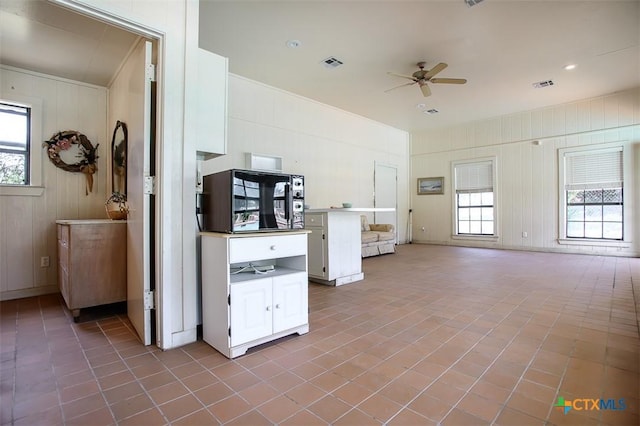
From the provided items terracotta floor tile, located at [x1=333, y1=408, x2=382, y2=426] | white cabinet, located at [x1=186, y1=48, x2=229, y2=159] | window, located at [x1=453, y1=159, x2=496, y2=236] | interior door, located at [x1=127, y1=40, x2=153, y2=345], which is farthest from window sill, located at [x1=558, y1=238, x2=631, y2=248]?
interior door, located at [x1=127, y1=40, x2=153, y2=345]

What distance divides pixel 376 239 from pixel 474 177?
13.3 ft

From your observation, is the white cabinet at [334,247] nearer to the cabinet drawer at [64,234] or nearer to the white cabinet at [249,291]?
the white cabinet at [249,291]

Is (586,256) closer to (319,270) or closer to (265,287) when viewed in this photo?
(319,270)

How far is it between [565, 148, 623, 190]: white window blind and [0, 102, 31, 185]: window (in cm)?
1004

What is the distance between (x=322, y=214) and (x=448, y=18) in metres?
2.94

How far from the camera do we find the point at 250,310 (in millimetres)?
2143

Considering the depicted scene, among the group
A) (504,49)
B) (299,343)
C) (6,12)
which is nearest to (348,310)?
(299,343)

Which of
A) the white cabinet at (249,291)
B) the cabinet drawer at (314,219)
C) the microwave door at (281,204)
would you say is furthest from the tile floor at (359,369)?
the cabinet drawer at (314,219)

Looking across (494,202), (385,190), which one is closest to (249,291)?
(385,190)

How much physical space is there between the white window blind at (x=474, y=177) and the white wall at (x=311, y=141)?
6.02ft

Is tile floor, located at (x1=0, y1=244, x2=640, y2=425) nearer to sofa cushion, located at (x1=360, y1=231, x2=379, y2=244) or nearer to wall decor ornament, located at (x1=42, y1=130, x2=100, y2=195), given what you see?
wall decor ornament, located at (x1=42, y1=130, x2=100, y2=195)

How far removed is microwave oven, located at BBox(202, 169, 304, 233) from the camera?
218 cm

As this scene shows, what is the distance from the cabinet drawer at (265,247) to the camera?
2105 mm

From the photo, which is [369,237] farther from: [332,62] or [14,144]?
[14,144]
